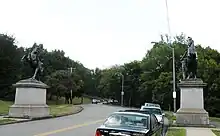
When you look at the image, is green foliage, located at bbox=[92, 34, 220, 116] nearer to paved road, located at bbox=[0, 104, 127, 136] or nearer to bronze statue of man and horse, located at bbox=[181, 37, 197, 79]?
bronze statue of man and horse, located at bbox=[181, 37, 197, 79]

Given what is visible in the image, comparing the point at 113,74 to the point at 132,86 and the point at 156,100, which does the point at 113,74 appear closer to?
the point at 132,86

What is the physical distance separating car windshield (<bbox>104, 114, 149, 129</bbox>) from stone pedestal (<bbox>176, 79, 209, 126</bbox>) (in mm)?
14956

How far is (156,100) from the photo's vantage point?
65.9 m

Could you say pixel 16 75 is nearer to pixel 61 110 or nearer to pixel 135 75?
pixel 61 110

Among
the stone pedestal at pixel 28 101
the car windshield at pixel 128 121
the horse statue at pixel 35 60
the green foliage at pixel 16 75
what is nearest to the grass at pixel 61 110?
the stone pedestal at pixel 28 101

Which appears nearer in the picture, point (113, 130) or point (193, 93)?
point (113, 130)

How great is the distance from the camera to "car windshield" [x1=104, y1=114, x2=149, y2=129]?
381 inches

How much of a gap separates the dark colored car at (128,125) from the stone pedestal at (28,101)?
16903 millimetres

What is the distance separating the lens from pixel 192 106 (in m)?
24.7

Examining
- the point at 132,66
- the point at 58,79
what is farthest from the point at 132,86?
the point at 58,79

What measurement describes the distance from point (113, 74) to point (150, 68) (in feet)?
60.8

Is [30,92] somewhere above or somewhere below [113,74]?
below

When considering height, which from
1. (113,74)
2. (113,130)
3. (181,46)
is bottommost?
(113,130)

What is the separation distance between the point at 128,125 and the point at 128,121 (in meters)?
0.25
